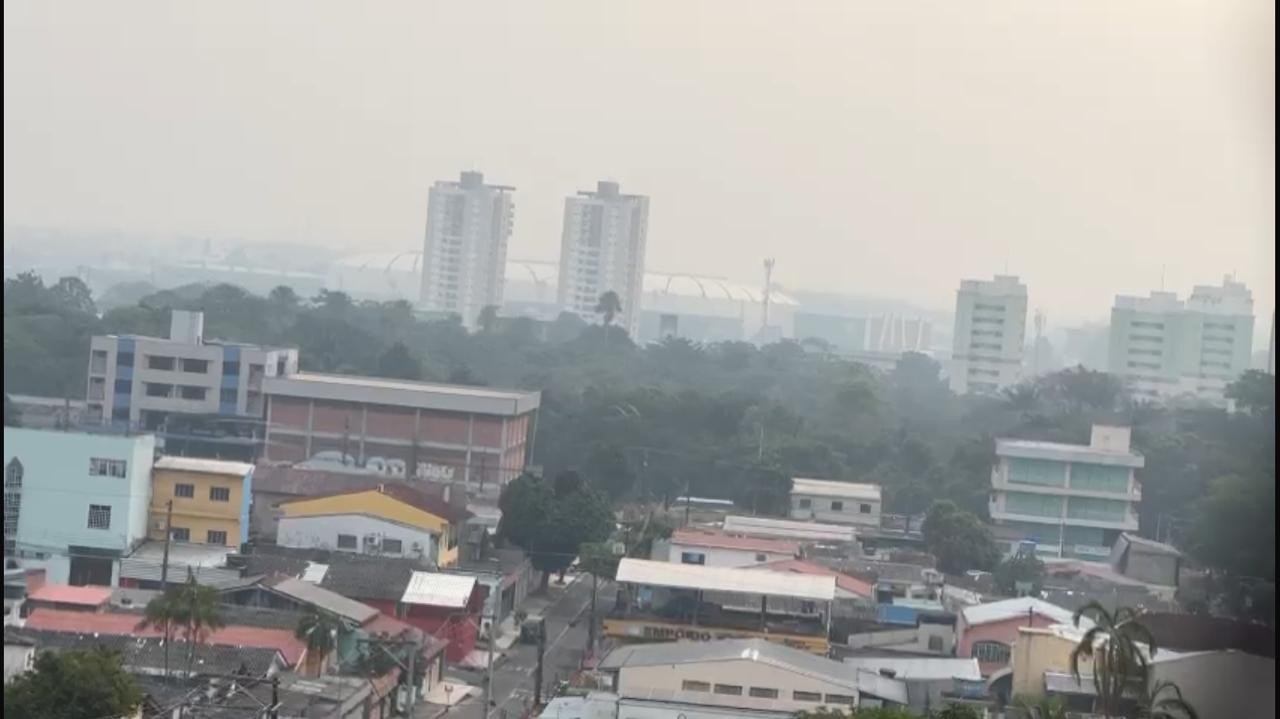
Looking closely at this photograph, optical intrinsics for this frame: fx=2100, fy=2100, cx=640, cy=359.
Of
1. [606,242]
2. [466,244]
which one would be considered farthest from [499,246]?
[606,242]

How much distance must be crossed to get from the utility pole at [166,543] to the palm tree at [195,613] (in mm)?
993

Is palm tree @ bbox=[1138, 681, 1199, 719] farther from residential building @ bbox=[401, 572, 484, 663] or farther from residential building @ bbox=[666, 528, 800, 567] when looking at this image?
residential building @ bbox=[666, 528, 800, 567]

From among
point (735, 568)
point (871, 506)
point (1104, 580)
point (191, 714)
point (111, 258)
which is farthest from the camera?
point (111, 258)

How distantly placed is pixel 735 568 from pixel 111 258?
3714 centimetres

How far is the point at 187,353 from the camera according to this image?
10289 mm

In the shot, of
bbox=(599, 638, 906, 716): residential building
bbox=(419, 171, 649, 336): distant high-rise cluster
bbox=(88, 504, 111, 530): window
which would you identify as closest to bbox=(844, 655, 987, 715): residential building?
bbox=(599, 638, 906, 716): residential building

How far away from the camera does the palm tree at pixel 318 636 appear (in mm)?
4741

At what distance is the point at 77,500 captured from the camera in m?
6.35

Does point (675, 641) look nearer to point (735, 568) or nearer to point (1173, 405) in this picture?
point (735, 568)

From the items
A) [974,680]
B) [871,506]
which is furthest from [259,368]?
[974,680]

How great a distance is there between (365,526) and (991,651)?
2134mm

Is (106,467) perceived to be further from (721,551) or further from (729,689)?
(729,689)

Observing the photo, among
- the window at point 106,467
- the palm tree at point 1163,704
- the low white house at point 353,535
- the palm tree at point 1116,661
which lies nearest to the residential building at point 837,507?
the low white house at point 353,535

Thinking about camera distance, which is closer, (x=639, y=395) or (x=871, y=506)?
(x=871, y=506)
